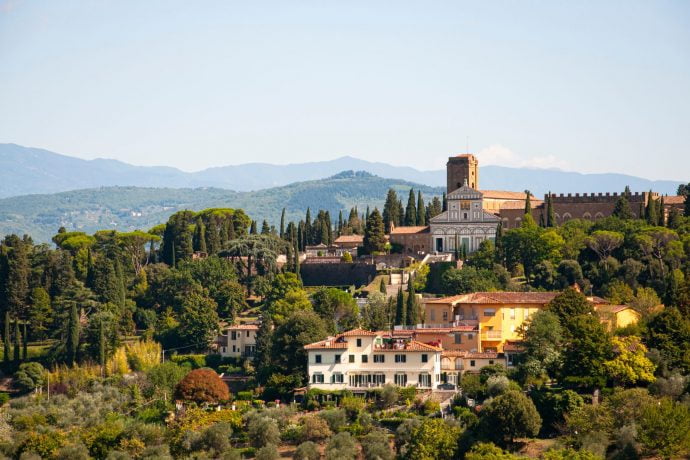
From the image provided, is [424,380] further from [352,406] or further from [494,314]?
[494,314]

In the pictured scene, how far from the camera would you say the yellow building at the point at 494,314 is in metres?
63.3

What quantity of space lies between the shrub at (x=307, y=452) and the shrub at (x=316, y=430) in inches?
48.2

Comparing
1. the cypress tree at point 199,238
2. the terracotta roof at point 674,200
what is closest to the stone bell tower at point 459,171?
the terracotta roof at point 674,200

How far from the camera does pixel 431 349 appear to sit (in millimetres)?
58562

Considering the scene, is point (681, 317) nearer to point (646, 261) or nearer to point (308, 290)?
point (646, 261)

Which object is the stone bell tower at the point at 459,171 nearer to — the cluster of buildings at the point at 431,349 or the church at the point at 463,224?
the church at the point at 463,224

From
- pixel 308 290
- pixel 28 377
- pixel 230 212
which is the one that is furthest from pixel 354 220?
pixel 28 377

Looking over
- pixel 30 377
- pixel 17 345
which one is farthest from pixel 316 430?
pixel 17 345

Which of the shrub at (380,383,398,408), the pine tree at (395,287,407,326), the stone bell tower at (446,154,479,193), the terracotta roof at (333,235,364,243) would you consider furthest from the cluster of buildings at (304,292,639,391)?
the stone bell tower at (446,154,479,193)

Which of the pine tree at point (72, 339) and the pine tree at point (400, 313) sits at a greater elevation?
the pine tree at point (400, 313)

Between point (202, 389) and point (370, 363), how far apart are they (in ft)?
25.7

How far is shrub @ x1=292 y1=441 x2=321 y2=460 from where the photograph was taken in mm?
51812

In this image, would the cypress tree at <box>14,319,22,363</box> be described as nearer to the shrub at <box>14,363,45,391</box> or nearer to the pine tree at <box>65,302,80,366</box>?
the shrub at <box>14,363,45,391</box>

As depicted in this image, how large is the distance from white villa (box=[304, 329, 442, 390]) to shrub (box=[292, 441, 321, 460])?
6.88m
